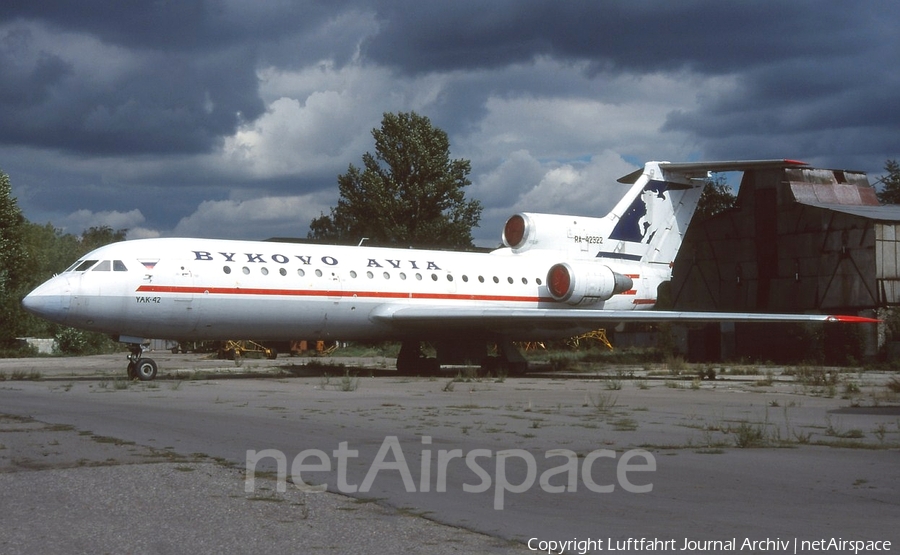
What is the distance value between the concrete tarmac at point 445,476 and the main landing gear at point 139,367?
6.35m

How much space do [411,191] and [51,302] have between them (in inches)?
1842

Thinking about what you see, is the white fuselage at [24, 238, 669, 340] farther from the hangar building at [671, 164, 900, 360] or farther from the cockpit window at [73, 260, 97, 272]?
the hangar building at [671, 164, 900, 360]

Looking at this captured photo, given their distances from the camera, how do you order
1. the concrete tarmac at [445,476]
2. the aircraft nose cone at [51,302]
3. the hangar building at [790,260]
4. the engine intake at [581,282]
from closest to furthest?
1. the concrete tarmac at [445,476]
2. the aircraft nose cone at [51,302]
3. the engine intake at [581,282]
4. the hangar building at [790,260]

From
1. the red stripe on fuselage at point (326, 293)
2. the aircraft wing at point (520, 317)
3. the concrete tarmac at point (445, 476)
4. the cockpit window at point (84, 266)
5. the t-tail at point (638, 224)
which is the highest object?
the t-tail at point (638, 224)

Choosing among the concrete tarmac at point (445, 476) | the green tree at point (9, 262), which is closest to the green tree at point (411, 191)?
the green tree at point (9, 262)

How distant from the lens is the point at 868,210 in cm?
4003

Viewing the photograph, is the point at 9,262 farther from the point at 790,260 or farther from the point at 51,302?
the point at 790,260

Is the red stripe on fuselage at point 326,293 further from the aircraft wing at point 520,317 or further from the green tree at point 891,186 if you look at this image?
the green tree at point 891,186

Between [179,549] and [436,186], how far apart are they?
6243 cm

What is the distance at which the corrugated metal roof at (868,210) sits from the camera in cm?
3703

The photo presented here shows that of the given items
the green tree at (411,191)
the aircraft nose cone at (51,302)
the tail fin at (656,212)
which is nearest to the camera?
the aircraft nose cone at (51,302)

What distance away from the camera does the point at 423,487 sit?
840 centimetres

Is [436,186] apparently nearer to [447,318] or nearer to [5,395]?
[447,318]

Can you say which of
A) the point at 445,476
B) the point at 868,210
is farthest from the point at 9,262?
the point at 445,476
